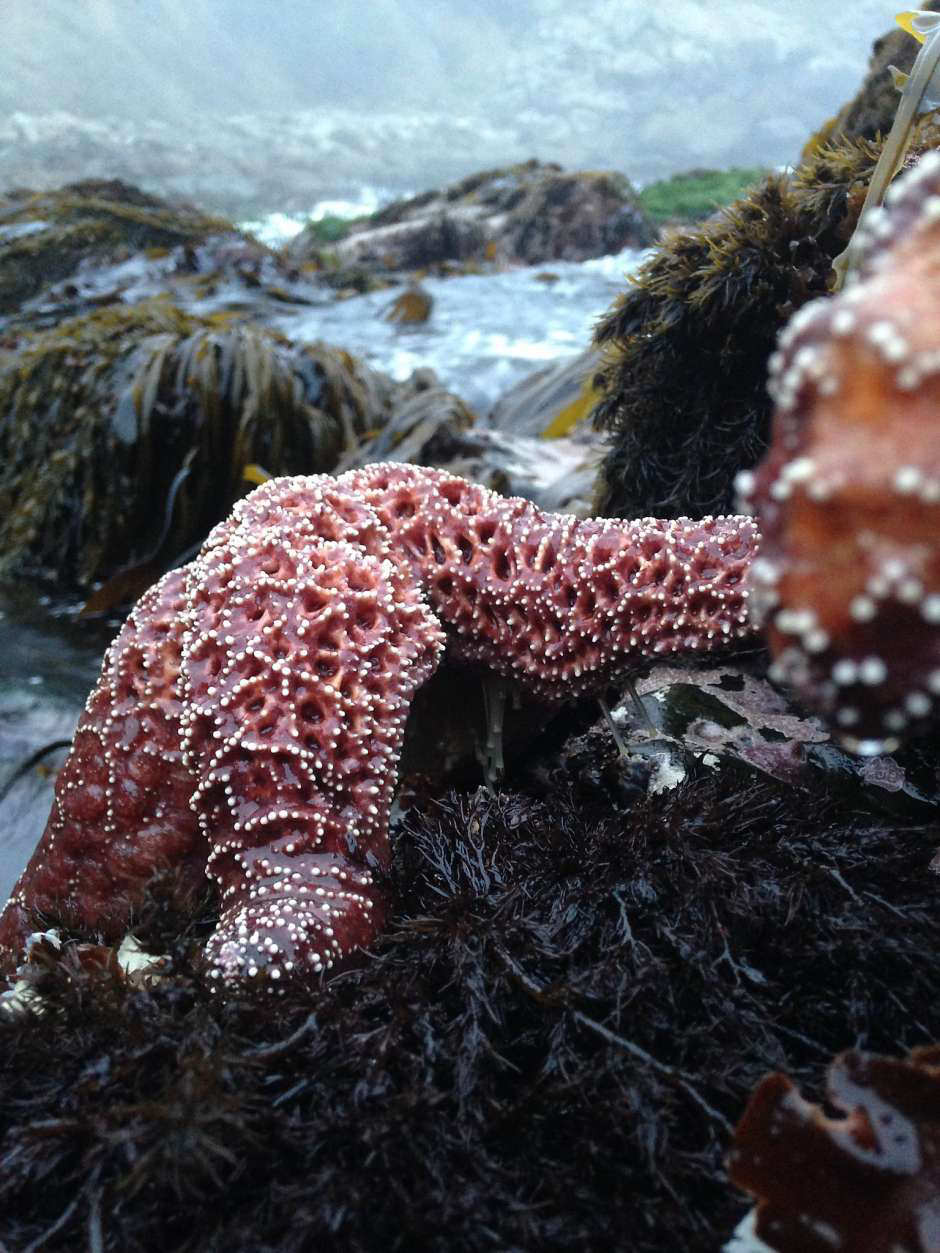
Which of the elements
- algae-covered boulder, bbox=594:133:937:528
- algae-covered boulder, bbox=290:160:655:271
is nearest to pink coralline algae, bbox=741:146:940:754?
algae-covered boulder, bbox=594:133:937:528

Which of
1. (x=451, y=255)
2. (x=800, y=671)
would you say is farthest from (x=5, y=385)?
(x=451, y=255)

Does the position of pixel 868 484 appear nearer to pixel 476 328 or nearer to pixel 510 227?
pixel 476 328

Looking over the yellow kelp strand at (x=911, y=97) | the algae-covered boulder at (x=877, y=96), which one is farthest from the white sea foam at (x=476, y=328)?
the yellow kelp strand at (x=911, y=97)

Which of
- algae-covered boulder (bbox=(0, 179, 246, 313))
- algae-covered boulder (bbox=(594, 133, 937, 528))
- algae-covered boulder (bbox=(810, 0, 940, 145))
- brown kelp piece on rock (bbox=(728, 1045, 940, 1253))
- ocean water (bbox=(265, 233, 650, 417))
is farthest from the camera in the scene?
algae-covered boulder (bbox=(0, 179, 246, 313))

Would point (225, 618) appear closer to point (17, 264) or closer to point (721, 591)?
point (721, 591)

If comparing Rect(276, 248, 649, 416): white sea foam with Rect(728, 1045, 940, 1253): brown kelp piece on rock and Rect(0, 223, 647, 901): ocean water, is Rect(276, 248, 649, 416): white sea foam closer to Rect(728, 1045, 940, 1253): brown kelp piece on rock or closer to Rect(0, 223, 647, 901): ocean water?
Rect(0, 223, 647, 901): ocean water

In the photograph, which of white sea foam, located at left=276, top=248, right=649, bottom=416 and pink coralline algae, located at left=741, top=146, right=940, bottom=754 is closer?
pink coralline algae, located at left=741, top=146, right=940, bottom=754

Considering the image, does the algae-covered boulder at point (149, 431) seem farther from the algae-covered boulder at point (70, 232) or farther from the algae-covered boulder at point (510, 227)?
the algae-covered boulder at point (510, 227)
